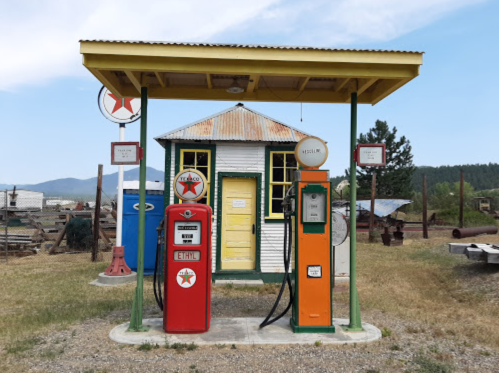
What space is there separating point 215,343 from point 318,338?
1266mm

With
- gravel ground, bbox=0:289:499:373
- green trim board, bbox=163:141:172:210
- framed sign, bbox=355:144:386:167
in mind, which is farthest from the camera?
green trim board, bbox=163:141:172:210

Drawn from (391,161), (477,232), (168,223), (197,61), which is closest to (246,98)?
(197,61)

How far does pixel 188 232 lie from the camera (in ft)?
17.8

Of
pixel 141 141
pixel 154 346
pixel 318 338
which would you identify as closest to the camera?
pixel 154 346

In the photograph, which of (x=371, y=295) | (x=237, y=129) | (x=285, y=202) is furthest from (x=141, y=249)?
(x=371, y=295)

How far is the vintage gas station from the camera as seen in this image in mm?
5047

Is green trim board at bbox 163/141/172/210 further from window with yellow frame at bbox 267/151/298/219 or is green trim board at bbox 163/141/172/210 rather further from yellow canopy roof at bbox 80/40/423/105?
yellow canopy roof at bbox 80/40/423/105

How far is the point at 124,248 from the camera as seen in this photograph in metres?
9.62

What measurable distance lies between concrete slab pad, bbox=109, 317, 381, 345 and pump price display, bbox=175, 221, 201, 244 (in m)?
1.16

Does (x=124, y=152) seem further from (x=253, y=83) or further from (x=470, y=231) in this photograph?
(x=470, y=231)

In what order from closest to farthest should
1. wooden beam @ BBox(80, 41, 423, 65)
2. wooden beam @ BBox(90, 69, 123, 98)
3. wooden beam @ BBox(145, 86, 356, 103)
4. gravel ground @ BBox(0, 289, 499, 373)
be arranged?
gravel ground @ BBox(0, 289, 499, 373) < wooden beam @ BBox(80, 41, 423, 65) < wooden beam @ BBox(90, 69, 123, 98) < wooden beam @ BBox(145, 86, 356, 103)

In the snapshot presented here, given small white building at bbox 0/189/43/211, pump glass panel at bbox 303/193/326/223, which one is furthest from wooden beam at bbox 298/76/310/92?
small white building at bbox 0/189/43/211

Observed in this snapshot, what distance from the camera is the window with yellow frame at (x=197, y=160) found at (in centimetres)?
915

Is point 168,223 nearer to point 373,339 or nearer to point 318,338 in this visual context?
point 318,338
